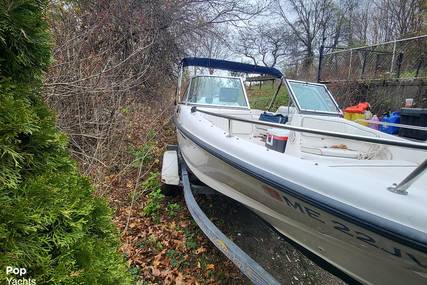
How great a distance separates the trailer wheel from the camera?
172 inches

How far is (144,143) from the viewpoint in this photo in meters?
6.10

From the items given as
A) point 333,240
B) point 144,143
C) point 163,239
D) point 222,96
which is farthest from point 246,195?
point 144,143

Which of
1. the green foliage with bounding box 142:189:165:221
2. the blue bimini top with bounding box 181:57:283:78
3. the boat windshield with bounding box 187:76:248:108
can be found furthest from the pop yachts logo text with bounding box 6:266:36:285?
the blue bimini top with bounding box 181:57:283:78

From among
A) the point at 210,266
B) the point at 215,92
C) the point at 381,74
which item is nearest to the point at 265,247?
the point at 210,266

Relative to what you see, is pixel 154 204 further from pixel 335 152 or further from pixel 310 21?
pixel 310 21

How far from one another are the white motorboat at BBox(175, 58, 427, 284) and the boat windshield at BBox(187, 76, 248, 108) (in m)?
1.47

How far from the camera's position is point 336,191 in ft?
5.99

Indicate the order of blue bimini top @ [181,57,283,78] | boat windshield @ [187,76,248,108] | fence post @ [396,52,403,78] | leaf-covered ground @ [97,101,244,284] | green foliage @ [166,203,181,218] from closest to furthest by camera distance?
leaf-covered ground @ [97,101,244,284], green foliage @ [166,203,181,218], boat windshield @ [187,76,248,108], blue bimini top @ [181,57,283,78], fence post @ [396,52,403,78]

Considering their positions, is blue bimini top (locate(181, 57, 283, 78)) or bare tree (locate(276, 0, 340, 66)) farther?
bare tree (locate(276, 0, 340, 66))

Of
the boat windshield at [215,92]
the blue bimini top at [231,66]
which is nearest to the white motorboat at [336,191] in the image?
the boat windshield at [215,92]

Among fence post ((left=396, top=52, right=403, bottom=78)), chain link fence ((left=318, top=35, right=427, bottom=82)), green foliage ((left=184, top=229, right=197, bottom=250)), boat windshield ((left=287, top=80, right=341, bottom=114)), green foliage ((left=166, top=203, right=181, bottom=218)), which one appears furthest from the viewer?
fence post ((left=396, top=52, right=403, bottom=78))

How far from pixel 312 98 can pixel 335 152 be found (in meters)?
1.85

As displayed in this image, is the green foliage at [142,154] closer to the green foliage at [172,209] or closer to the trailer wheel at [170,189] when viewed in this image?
the trailer wheel at [170,189]

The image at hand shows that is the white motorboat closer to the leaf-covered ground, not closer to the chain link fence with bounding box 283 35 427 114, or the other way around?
the leaf-covered ground
